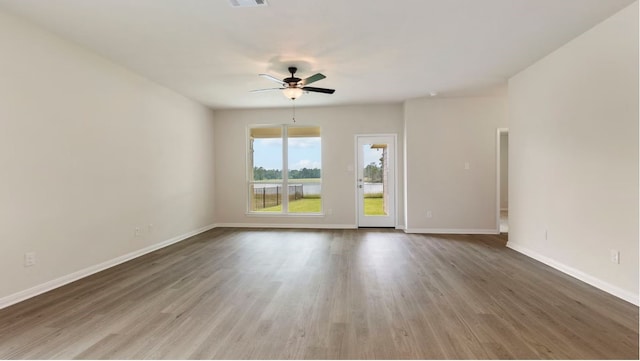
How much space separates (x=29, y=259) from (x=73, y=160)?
43.6 inches

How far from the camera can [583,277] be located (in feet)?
10.9

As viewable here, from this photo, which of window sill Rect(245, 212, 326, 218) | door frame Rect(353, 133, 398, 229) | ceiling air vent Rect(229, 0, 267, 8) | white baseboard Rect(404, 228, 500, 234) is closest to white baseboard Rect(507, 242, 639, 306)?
white baseboard Rect(404, 228, 500, 234)

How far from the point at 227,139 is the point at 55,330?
17.1ft

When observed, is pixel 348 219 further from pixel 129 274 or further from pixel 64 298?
pixel 64 298

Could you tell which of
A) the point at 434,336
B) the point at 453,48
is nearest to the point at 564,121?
the point at 453,48

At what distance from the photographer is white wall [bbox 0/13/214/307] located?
2883 millimetres

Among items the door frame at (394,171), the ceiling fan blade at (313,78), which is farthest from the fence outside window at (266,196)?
the ceiling fan blade at (313,78)

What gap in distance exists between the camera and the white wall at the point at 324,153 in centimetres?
671

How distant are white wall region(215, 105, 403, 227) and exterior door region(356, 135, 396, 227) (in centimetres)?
16

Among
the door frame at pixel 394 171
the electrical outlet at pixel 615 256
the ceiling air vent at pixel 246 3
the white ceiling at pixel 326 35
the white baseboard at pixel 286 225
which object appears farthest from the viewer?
the white baseboard at pixel 286 225

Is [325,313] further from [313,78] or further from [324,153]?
[324,153]

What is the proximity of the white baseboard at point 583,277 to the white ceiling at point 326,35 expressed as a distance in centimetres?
256

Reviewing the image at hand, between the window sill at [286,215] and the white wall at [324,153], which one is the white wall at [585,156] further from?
the window sill at [286,215]

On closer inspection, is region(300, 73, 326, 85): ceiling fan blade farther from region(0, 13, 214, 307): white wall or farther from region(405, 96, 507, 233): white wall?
region(405, 96, 507, 233): white wall
